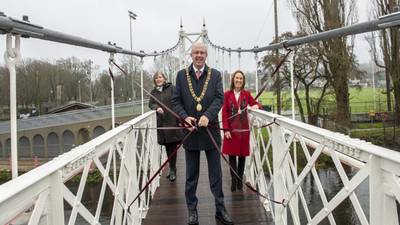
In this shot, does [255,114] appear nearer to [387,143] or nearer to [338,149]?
[338,149]

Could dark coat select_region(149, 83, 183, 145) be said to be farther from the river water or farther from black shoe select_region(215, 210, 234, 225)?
the river water

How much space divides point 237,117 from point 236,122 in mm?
53

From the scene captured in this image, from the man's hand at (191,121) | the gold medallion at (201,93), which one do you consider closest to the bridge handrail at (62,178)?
the man's hand at (191,121)

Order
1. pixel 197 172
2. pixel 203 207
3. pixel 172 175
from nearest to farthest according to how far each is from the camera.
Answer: pixel 197 172, pixel 203 207, pixel 172 175

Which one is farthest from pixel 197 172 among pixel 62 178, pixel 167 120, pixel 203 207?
pixel 62 178

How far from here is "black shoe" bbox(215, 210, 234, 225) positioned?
3.69 m

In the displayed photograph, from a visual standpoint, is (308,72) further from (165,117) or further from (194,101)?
(194,101)

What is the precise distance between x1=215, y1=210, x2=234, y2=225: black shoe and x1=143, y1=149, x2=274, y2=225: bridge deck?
0.19ft

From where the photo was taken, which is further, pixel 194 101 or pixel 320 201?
pixel 320 201

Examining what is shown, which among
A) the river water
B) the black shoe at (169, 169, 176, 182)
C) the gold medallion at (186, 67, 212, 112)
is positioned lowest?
the river water

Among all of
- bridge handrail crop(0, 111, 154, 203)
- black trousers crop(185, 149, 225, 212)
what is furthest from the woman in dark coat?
bridge handrail crop(0, 111, 154, 203)

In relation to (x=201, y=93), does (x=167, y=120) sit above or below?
below

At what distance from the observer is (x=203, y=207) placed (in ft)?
14.1

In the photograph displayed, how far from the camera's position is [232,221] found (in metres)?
3.74
